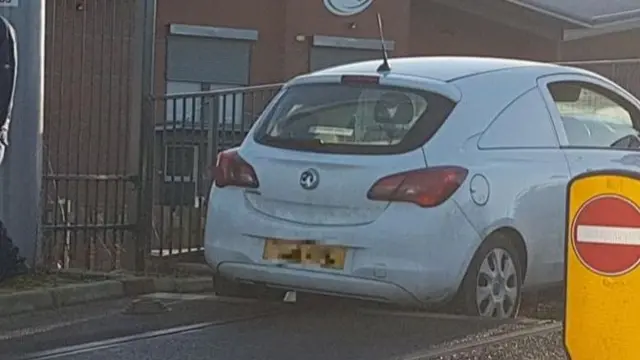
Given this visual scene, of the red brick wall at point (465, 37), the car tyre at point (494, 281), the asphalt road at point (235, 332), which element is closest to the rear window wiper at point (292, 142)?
the asphalt road at point (235, 332)

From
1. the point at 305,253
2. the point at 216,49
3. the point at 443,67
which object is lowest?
the point at 305,253

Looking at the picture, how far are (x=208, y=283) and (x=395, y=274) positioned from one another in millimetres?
2602

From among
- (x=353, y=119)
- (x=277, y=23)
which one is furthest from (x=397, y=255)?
(x=277, y=23)

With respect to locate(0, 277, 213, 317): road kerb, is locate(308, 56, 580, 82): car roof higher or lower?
higher

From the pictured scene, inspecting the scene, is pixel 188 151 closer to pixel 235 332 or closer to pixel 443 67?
pixel 443 67

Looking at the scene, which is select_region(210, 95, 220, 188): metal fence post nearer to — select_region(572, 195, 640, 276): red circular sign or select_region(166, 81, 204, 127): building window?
select_region(166, 81, 204, 127): building window

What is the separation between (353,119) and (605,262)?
3.06 meters

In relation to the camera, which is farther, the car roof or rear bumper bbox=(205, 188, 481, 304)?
the car roof

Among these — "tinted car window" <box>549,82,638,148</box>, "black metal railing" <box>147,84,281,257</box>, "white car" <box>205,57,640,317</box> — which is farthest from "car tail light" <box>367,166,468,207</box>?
"black metal railing" <box>147,84,281,257</box>

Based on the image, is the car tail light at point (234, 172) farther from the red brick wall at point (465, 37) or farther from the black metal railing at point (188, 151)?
the red brick wall at point (465, 37)

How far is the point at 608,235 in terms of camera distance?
4930 millimetres

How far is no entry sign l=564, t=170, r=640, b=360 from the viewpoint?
489 cm

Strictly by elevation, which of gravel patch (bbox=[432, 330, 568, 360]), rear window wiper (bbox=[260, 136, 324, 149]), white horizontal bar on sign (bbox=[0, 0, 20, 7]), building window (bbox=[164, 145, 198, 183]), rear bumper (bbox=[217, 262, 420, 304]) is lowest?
gravel patch (bbox=[432, 330, 568, 360])

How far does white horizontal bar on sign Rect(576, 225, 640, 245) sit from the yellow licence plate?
8.32 feet
